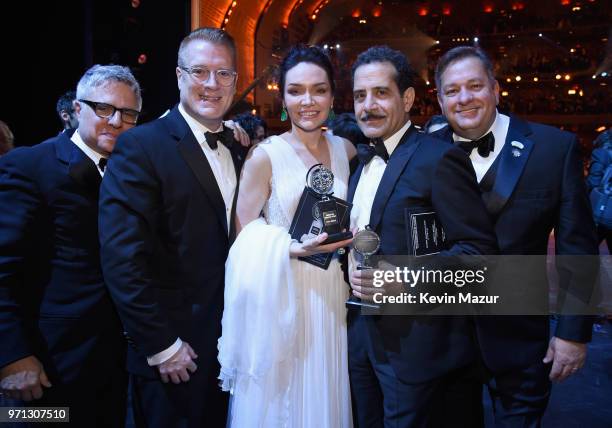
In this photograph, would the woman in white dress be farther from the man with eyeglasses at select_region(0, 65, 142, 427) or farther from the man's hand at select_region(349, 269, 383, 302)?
the man with eyeglasses at select_region(0, 65, 142, 427)

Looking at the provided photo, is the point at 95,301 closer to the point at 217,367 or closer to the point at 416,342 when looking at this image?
the point at 217,367

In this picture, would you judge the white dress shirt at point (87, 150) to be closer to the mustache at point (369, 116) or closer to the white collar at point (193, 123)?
the white collar at point (193, 123)

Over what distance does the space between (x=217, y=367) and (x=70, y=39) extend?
3.92 m

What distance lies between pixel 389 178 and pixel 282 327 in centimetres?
75

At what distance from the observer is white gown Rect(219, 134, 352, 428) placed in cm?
192

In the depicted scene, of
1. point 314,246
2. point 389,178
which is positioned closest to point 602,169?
point 389,178

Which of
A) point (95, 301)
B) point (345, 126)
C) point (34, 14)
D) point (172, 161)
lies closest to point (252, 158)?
point (172, 161)

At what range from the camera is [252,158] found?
2.14 m

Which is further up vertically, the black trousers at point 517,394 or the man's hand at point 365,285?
the man's hand at point 365,285

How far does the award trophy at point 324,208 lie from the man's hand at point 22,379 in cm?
127

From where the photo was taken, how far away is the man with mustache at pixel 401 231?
6.01 feet

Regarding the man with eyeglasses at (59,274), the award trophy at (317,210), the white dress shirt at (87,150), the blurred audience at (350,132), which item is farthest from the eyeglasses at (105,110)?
the blurred audience at (350,132)

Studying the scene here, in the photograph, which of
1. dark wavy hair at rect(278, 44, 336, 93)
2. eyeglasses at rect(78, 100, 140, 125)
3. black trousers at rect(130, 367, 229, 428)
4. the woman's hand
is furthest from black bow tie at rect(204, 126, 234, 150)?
black trousers at rect(130, 367, 229, 428)

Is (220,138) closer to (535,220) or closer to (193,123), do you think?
(193,123)
